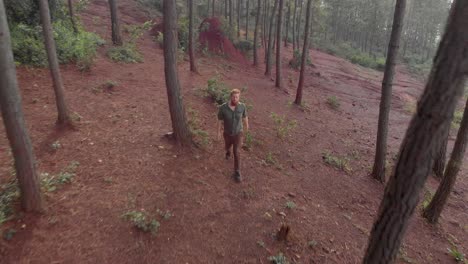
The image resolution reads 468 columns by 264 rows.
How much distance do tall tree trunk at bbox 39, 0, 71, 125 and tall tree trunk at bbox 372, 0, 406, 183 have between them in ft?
28.4

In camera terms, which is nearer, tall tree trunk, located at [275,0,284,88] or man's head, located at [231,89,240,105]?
man's head, located at [231,89,240,105]

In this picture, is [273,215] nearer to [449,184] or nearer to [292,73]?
[449,184]

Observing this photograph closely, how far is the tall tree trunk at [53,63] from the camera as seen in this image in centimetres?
651

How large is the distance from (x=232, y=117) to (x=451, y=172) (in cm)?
575

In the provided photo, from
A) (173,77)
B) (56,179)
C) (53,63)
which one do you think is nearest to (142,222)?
(56,179)

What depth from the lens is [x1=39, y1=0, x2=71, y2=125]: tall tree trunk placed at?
21.4ft

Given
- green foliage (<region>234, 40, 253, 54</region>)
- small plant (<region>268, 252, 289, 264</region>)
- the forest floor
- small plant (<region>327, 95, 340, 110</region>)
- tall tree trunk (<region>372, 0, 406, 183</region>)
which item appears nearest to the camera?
the forest floor

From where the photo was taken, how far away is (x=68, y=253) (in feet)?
13.9

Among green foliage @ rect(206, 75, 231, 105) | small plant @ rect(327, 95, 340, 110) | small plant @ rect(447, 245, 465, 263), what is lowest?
small plant @ rect(447, 245, 465, 263)

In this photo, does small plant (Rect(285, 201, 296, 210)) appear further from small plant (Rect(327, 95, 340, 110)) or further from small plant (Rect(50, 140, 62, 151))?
small plant (Rect(327, 95, 340, 110))

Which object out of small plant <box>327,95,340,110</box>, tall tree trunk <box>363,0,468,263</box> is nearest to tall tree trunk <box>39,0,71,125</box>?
tall tree trunk <box>363,0,468,263</box>

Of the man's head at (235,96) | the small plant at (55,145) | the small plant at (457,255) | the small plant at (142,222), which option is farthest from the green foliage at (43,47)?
the small plant at (457,255)

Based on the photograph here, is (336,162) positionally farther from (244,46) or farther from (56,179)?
(244,46)

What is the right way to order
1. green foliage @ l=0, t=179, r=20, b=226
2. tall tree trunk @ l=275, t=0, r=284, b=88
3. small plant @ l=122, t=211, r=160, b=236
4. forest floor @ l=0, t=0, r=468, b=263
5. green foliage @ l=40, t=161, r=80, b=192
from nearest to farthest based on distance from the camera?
green foliage @ l=0, t=179, r=20, b=226, forest floor @ l=0, t=0, r=468, b=263, small plant @ l=122, t=211, r=160, b=236, green foliage @ l=40, t=161, r=80, b=192, tall tree trunk @ l=275, t=0, r=284, b=88
